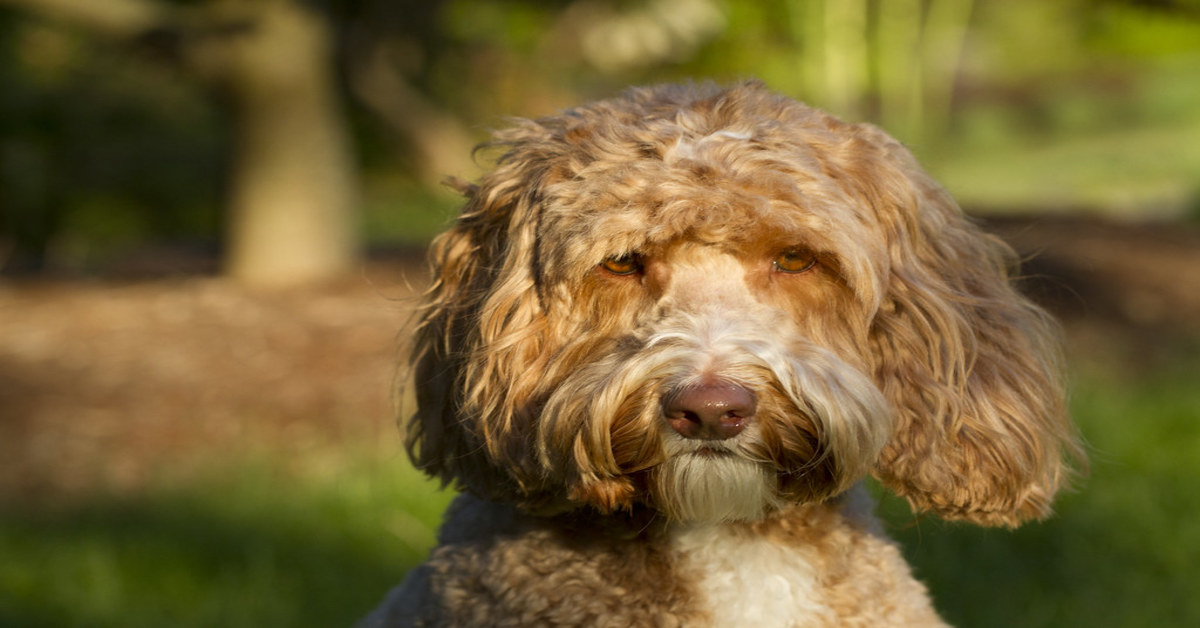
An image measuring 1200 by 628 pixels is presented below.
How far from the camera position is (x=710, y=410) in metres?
2.44

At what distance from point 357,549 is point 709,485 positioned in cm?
340

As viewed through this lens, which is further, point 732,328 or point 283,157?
point 283,157

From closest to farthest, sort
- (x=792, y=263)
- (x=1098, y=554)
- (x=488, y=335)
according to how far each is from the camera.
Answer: (x=792, y=263), (x=488, y=335), (x=1098, y=554)

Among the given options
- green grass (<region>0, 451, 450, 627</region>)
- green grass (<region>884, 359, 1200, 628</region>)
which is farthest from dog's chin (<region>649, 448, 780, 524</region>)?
green grass (<region>0, 451, 450, 627</region>)

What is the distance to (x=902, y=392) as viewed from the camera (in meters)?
2.90

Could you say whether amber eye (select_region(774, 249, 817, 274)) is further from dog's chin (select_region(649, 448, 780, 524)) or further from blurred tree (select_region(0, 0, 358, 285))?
blurred tree (select_region(0, 0, 358, 285))

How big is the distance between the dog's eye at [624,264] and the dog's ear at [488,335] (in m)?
0.19

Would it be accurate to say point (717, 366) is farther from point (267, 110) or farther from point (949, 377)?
point (267, 110)

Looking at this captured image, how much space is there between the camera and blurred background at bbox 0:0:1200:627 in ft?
17.5

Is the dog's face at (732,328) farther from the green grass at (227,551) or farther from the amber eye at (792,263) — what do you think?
the green grass at (227,551)

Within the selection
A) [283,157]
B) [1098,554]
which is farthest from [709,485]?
[283,157]

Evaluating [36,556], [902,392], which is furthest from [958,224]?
[36,556]

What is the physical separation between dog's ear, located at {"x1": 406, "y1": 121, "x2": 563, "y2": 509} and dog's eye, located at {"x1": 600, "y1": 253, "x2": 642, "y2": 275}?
7.5 inches

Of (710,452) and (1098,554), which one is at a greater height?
(710,452)
